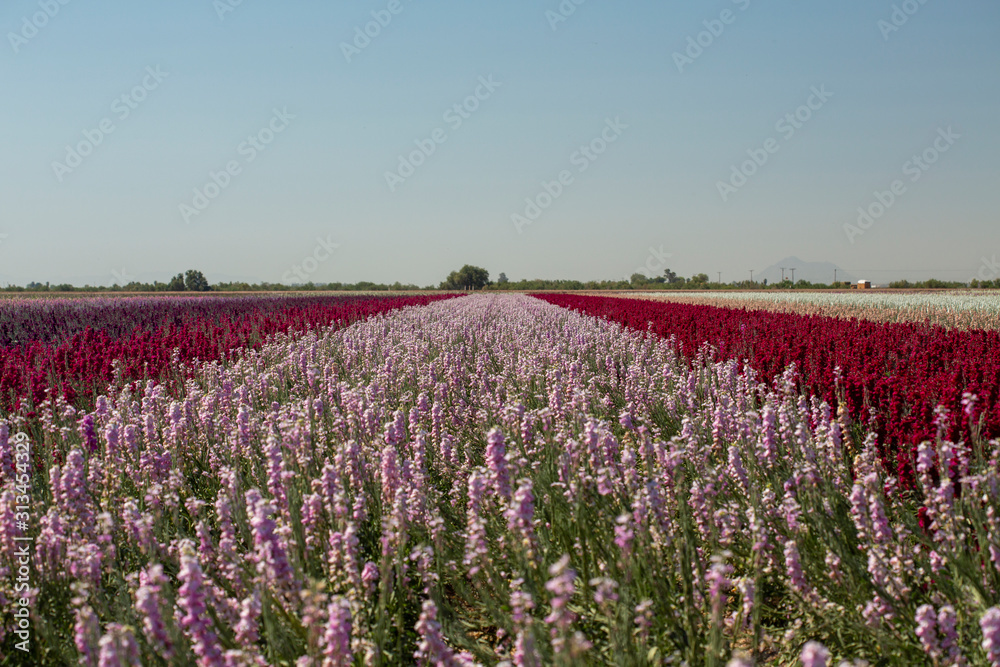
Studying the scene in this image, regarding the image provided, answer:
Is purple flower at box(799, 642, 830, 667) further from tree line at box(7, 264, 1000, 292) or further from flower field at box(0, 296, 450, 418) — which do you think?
tree line at box(7, 264, 1000, 292)

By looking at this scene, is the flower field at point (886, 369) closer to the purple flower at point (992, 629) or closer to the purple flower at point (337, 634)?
the purple flower at point (992, 629)

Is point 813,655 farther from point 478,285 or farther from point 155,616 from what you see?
point 478,285

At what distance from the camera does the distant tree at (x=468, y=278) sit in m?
116

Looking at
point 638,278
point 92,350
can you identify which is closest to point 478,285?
point 638,278

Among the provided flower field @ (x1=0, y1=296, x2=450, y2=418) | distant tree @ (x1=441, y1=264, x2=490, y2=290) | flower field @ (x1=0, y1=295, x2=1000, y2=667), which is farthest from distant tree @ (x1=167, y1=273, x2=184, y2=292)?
flower field @ (x1=0, y1=295, x2=1000, y2=667)

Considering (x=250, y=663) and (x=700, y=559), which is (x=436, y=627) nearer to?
(x=250, y=663)

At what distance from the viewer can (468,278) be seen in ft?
382

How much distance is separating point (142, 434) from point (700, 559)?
4303mm

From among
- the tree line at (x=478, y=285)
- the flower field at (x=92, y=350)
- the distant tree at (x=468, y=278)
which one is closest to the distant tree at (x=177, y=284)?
the tree line at (x=478, y=285)

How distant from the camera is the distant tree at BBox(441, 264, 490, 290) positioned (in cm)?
11574

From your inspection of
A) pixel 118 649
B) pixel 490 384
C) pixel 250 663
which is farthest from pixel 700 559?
pixel 490 384

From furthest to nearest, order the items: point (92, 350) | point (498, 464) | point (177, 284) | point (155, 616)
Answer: point (177, 284) < point (92, 350) < point (498, 464) < point (155, 616)

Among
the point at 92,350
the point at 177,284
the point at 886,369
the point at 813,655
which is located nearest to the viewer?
the point at 813,655

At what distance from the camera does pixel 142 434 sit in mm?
4941
